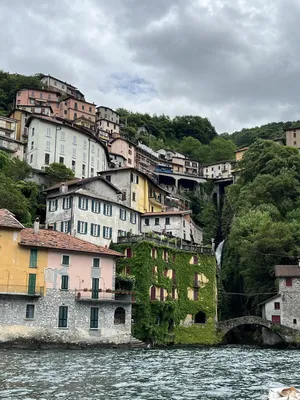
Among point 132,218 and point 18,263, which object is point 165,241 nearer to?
point 132,218

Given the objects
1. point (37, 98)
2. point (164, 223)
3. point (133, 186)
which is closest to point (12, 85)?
point (37, 98)

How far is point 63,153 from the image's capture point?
86125 millimetres

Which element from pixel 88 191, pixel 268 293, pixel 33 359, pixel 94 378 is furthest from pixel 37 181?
pixel 94 378

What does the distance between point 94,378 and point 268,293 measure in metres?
44.5

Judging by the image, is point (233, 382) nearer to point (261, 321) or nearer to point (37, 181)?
point (261, 321)

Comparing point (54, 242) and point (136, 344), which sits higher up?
point (54, 242)

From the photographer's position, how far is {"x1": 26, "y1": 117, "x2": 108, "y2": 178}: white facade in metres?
83.9

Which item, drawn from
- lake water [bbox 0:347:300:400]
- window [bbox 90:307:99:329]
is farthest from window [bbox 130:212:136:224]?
lake water [bbox 0:347:300:400]

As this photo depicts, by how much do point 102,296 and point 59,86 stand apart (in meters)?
109

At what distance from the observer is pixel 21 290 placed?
45406 mm

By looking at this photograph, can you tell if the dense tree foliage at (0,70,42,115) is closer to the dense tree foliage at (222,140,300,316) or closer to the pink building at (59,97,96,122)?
the pink building at (59,97,96,122)

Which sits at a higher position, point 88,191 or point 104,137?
point 104,137

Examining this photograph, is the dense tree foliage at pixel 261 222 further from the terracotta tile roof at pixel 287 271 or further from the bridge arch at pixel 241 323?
the bridge arch at pixel 241 323

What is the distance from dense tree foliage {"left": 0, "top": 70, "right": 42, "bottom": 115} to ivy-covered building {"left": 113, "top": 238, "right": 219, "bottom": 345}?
279 ft
